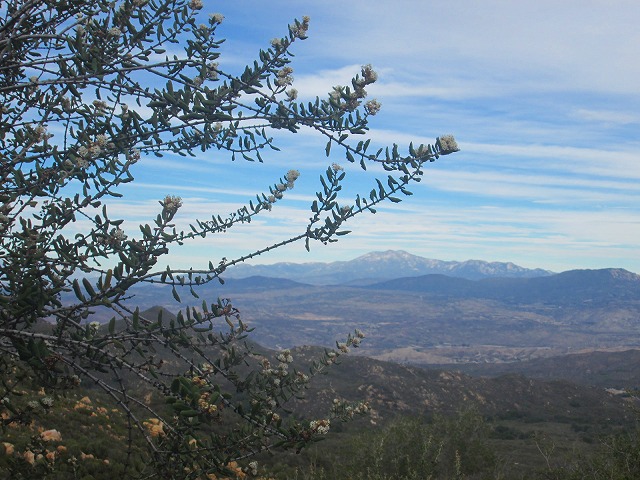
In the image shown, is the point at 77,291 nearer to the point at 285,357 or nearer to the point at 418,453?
the point at 285,357

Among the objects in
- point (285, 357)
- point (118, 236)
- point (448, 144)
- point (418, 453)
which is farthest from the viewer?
point (418, 453)

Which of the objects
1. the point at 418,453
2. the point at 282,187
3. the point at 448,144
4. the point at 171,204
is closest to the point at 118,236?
the point at 171,204

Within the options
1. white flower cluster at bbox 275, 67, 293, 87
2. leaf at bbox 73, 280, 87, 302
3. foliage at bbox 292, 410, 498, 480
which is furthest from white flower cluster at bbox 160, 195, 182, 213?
foliage at bbox 292, 410, 498, 480

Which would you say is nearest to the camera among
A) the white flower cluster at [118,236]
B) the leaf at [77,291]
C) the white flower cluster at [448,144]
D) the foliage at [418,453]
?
the leaf at [77,291]

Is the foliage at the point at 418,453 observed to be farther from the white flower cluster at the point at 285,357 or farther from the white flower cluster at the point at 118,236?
the white flower cluster at the point at 118,236

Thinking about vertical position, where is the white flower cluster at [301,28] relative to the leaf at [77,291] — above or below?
above

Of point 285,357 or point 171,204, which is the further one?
point 285,357

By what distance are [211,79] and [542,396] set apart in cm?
6603

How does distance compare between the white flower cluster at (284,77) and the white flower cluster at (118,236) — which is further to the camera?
the white flower cluster at (284,77)

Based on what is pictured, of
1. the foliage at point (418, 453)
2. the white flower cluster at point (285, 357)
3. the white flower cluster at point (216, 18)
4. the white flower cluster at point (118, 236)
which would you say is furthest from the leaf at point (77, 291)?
the foliage at point (418, 453)

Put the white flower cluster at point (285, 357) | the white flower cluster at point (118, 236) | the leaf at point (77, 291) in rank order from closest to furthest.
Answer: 1. the leaf at point (77, 291)
2. the white flower cluster at point (118, 236)
3. the white flower cluster at point (285, 357)

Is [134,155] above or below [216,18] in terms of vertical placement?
below

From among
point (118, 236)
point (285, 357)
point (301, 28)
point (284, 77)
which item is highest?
point (301, 28)

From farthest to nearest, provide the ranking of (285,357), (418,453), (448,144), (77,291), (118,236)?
(418,453) → (285,357) → (448,144) → (118,236) → (77,291)
